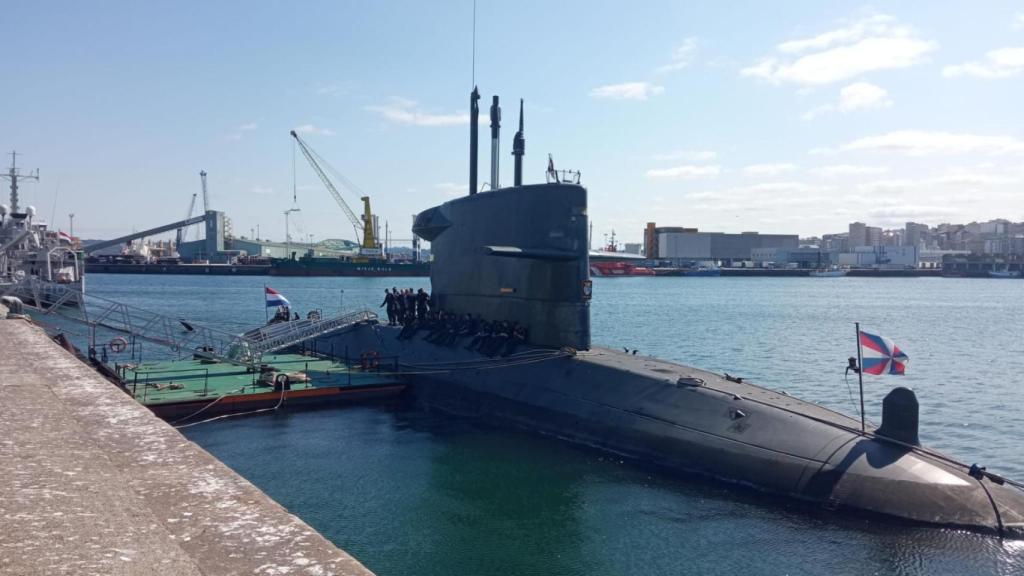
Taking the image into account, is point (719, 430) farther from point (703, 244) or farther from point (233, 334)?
point (703, 244)

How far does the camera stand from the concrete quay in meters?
3.36

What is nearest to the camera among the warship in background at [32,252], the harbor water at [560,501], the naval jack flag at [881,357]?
the harbor water at [560,501]

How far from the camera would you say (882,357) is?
1092cm

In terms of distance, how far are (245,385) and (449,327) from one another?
530 centimetres

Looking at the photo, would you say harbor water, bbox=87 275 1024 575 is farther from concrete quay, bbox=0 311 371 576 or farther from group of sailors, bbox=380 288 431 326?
concrete quay, bbox=0 311 371 576

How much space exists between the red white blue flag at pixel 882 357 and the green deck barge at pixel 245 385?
38.9 feet

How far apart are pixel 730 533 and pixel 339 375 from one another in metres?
13.0

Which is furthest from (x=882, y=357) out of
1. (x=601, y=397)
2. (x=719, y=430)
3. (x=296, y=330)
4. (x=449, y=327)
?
(x=296, y=330)

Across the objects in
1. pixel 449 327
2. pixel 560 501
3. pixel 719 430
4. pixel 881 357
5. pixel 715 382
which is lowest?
pixel 560 501

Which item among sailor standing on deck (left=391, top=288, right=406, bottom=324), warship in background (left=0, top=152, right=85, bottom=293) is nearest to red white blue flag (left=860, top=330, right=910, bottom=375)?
sailor standing on deck (left=391, top=288, right=406, bottom=324)

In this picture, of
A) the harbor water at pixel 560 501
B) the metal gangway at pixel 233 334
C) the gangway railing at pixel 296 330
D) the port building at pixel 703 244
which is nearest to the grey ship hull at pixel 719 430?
the harbor water at pixel 560 501

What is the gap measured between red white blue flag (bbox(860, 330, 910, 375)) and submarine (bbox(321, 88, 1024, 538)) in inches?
20.3

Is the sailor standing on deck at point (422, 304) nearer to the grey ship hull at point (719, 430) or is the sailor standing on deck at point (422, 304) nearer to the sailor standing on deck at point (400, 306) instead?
the sailor standing on deck at point (400, 306)

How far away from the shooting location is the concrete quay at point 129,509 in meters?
3.36
